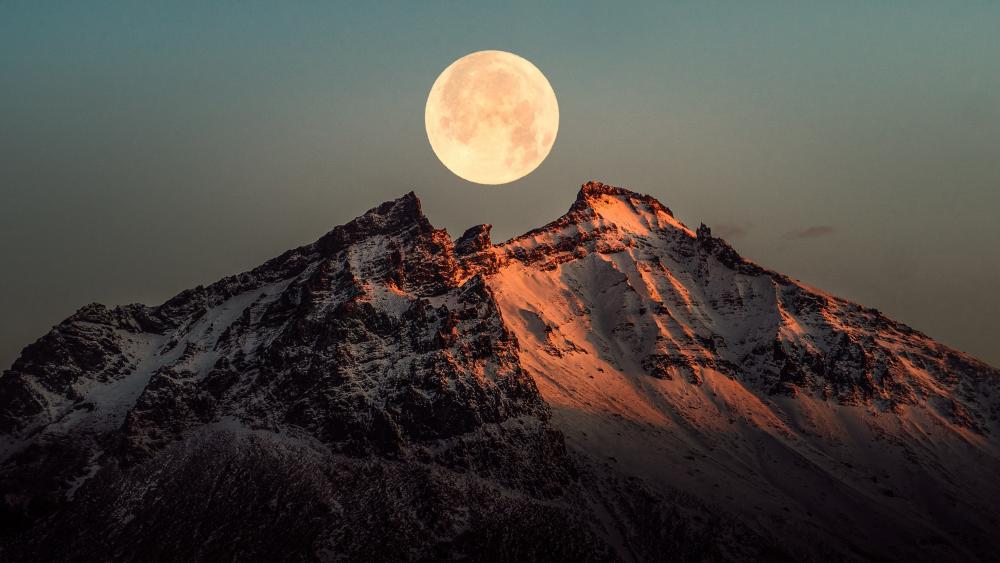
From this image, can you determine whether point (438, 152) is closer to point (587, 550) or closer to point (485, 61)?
point (485, 61)

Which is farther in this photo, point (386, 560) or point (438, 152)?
point (438, 152)

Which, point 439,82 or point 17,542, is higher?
point 439,82

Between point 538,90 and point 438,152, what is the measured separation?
86.4ft

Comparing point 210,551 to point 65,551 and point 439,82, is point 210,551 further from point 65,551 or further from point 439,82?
point 439,82

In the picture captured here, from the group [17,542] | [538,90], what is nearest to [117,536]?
[17,542]

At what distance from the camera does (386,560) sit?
614ft


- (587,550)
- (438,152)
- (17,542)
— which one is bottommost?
(587,550)

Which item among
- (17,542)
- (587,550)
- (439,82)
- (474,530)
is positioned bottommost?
(587,550)

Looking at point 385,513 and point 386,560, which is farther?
point 385,513

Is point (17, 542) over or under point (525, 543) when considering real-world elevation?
over

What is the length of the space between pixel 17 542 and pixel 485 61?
489ft

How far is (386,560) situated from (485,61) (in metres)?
109

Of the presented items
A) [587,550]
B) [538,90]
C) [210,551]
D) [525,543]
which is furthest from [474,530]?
[538,90]

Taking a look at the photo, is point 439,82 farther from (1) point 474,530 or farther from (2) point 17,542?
(2) point 17,542
